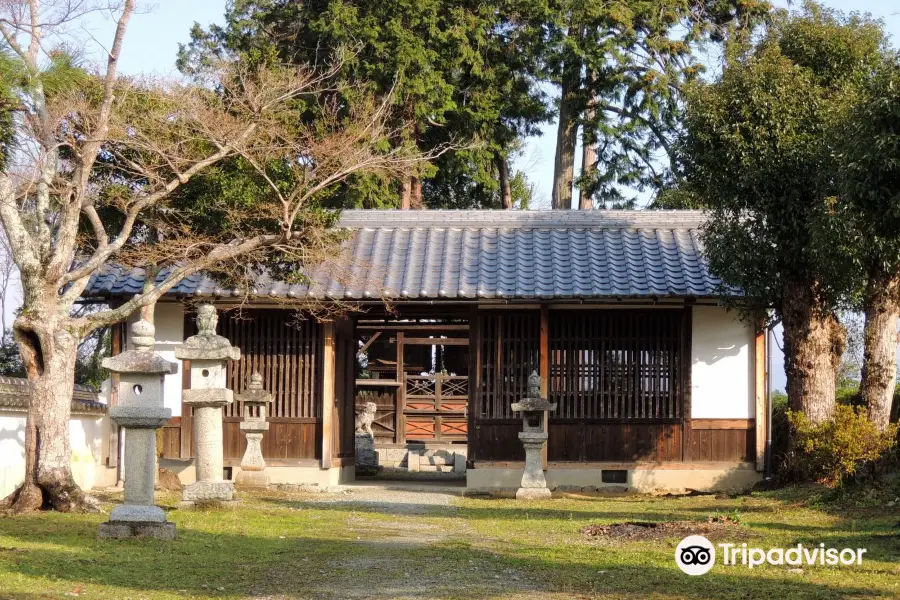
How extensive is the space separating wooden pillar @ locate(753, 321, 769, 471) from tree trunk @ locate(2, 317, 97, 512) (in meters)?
9.78

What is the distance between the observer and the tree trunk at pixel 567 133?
23.4 metres

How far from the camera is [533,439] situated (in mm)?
14938

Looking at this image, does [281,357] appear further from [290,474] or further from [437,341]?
[437,341]

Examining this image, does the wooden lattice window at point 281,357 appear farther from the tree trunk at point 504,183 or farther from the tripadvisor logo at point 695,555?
the tree trunk at point 504,183

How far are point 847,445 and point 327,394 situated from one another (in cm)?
764

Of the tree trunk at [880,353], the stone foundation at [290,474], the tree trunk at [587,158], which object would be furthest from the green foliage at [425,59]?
the tree trunk at [880,353]

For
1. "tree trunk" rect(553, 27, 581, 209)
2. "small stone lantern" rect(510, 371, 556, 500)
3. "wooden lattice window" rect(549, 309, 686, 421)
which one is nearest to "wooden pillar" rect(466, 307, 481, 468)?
"wooden lattice window" rect(549, 309, 686, 421)

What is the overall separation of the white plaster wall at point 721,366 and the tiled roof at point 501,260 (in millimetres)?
873

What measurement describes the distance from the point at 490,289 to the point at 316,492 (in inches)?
155

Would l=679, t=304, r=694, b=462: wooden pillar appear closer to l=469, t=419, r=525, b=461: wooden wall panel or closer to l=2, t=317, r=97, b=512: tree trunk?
l=469, t=419, r=525, b=461: wooden wall panel

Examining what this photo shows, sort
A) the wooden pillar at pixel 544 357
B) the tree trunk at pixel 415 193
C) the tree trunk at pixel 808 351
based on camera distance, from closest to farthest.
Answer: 1. the tree trunk at pixel 808 351
2. the wooden pillar at pixel 544 357
3. the tree trunk at pixel 415 193

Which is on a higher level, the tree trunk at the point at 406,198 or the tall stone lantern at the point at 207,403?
the tree trunk at the point at 406,198

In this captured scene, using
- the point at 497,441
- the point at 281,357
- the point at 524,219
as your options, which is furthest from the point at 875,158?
the point at 281,357

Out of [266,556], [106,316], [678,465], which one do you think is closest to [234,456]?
[106,316]
